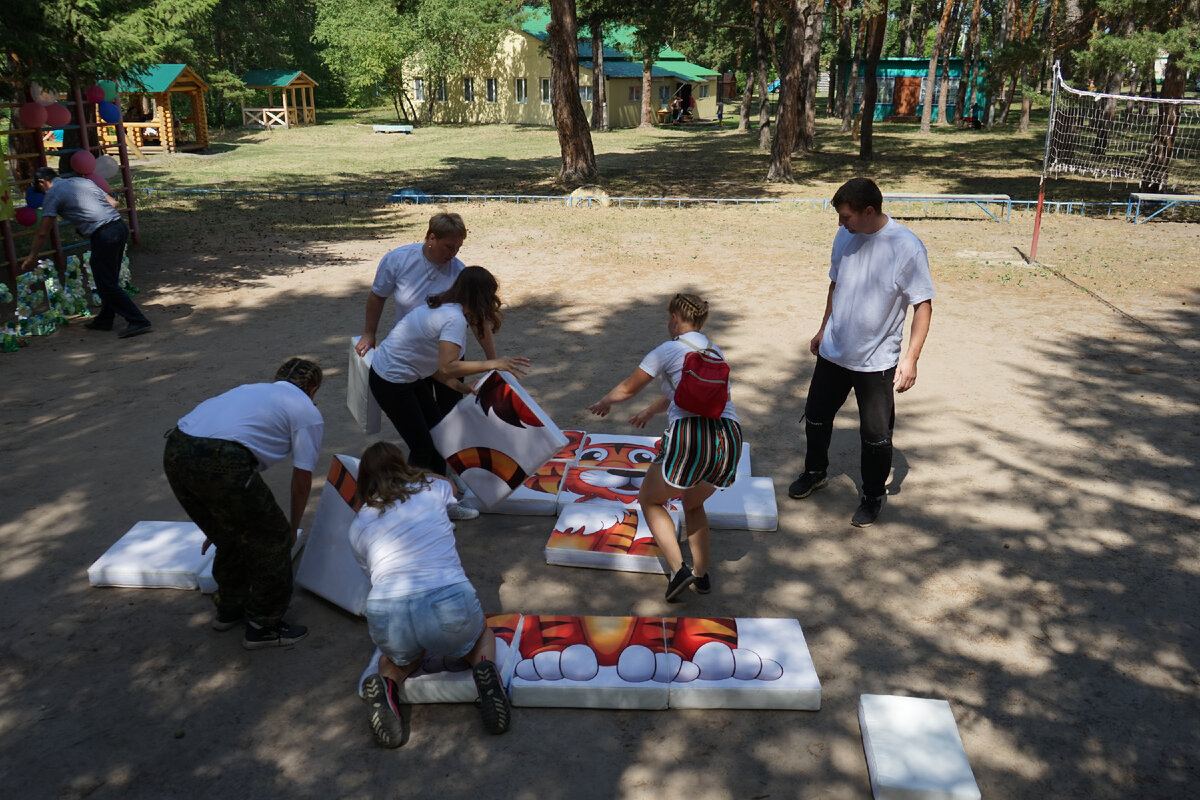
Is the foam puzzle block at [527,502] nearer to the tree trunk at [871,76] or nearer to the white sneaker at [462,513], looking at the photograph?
the white sneaker at [462,513]

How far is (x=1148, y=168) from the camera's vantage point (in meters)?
19.1

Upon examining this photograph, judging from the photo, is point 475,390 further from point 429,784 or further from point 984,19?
point 984,19

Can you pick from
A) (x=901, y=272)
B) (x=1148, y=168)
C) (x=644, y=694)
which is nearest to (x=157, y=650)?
(x=644, y=694)

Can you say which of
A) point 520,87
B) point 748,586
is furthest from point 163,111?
point 748,586

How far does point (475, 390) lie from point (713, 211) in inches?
554

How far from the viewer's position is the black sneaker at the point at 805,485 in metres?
5.96

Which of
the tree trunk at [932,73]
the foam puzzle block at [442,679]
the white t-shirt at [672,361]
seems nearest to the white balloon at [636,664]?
the foam puzzle block at [442,679]

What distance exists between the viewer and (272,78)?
4262cm

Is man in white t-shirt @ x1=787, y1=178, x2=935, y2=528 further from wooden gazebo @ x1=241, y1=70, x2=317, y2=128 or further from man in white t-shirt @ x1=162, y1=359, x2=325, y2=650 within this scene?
wooden gazebo @ x1=241, y1=70, x2=317, y2=128

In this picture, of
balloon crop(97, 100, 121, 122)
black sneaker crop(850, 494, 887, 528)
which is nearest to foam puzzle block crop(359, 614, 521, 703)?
black sneaker crop(850, 494, 887, 528)

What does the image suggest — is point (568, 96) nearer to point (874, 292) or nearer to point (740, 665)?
point (874, 292)

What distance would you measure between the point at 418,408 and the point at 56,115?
9080 millimetres

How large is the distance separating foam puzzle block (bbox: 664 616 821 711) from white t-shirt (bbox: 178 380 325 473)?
6.24 feet

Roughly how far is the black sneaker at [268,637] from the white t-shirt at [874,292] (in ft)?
11.1
